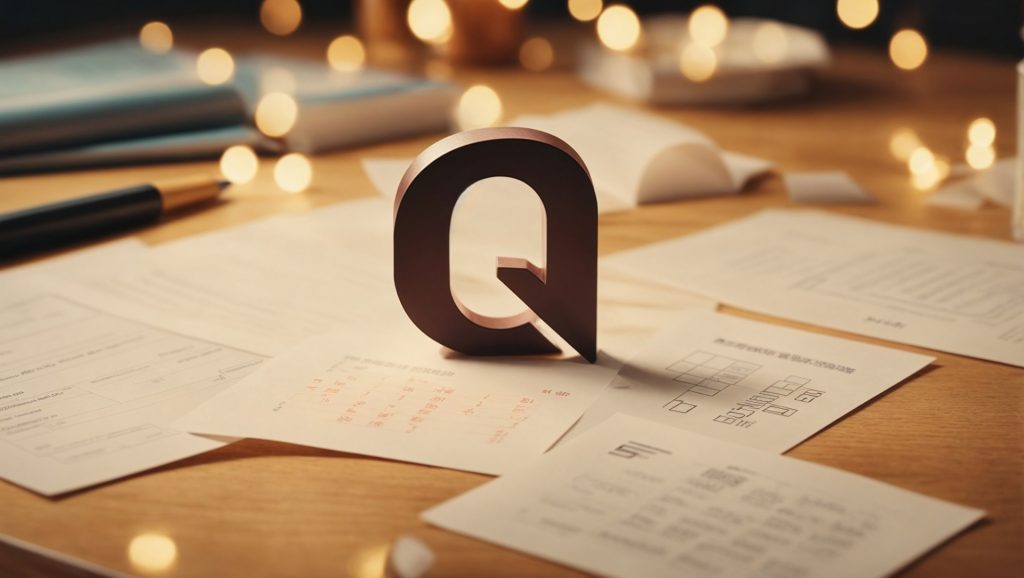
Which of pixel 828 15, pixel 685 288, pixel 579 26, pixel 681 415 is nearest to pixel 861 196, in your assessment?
pixel 685 288

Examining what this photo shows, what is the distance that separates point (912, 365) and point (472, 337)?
11.1 inches

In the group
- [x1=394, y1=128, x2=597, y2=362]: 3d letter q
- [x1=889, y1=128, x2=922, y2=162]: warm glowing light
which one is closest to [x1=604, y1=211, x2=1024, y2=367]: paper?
[x1=394, y1=128, x2=597, y2=362]: 3d letter q

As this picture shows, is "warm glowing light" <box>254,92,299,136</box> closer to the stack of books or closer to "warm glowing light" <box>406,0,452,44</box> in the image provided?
the stack of books

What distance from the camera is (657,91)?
145 centimetres

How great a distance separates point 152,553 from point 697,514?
25 cm

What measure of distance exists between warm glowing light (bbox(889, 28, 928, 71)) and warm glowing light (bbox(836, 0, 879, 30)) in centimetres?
6

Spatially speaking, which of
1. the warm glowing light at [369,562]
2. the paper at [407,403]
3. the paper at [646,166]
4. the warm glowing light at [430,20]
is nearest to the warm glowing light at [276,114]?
the paper at [646,166]

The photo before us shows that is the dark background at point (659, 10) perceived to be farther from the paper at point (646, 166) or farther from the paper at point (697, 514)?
the paper at point (697, 514)

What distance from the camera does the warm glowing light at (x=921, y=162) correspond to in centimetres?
117

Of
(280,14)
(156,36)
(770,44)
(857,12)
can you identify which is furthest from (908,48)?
(156,36)

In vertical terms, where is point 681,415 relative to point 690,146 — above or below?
below

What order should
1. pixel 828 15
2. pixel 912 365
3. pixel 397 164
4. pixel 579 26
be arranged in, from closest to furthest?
1. pixel 912 365
2. pixel 397 164
3. pixel 828 15
4. pixel 579 26

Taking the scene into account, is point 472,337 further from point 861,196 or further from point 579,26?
point 579,26

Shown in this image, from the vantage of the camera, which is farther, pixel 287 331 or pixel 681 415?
pixel 287 331
